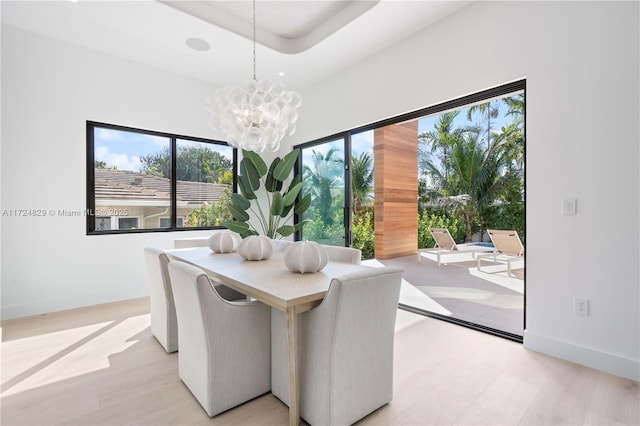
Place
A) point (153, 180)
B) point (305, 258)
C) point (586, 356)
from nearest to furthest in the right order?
point (305, 258)
point (586, 356)
point (153, 180)

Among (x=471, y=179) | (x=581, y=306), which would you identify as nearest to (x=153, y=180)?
(x=471, y=179)

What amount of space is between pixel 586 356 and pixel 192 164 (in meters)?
4.47

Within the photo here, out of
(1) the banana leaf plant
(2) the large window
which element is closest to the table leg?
(1) the banana leaf plant

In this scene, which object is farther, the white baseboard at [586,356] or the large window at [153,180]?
the large window at [153,180]

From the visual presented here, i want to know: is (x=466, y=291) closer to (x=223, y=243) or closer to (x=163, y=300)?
(x=223, y=243)

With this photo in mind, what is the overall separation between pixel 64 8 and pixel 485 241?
5.35m

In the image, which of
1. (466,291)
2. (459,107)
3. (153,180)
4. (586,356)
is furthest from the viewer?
(153,180)

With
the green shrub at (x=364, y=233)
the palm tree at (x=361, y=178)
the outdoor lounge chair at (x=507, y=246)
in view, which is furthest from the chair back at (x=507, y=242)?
the palm tree at (x=361, y=178)

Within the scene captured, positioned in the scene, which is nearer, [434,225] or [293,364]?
[293,364]

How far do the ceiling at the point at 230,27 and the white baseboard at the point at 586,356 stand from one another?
109 inches

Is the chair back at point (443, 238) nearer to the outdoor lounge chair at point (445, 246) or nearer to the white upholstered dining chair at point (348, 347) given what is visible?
the outdoor lounge chair at point (445, 246)

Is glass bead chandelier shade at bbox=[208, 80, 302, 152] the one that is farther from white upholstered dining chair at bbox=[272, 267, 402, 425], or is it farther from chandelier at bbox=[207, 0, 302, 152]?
white upholstered dining chair at bbox=[272, 267, 402, 425]

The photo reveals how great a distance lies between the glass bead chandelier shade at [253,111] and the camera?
8.07 feet

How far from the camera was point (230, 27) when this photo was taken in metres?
3.09
